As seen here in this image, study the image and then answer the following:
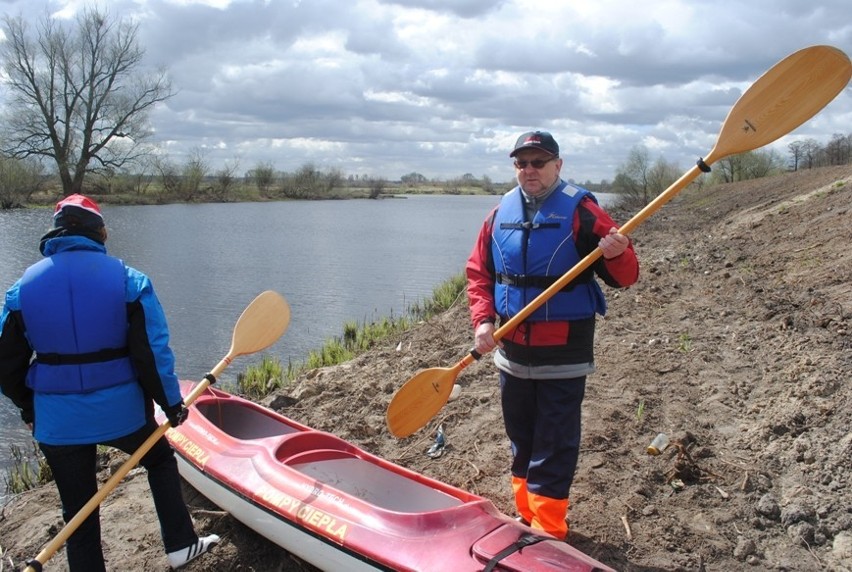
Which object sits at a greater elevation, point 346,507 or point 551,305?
point 551,305

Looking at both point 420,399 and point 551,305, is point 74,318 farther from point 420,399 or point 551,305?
point 551,305

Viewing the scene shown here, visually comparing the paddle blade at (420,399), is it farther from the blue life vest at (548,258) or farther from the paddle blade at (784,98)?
the paddle blade at (784,98)

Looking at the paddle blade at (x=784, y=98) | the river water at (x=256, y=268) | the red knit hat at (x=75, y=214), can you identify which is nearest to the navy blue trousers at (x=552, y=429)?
the paddle blade at (x=784, y=98)

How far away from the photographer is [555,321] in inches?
115

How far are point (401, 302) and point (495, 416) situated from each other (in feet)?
27.4

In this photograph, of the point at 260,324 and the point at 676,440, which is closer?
the point at 676,440

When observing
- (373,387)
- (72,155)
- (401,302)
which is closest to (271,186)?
(72,155)

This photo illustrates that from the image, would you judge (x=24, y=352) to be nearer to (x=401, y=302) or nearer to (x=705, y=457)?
(x=705, y=457)

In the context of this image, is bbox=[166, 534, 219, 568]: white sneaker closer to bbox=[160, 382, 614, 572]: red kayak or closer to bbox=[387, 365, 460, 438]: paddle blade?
bbox=[160, 382, 614, 572]: red kayak

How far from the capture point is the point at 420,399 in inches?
144

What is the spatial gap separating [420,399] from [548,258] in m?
1.19

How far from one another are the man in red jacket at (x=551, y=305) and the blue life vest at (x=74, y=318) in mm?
1665

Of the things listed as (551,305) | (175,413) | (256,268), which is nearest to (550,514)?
(551,305)

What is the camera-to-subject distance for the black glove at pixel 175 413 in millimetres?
3014
